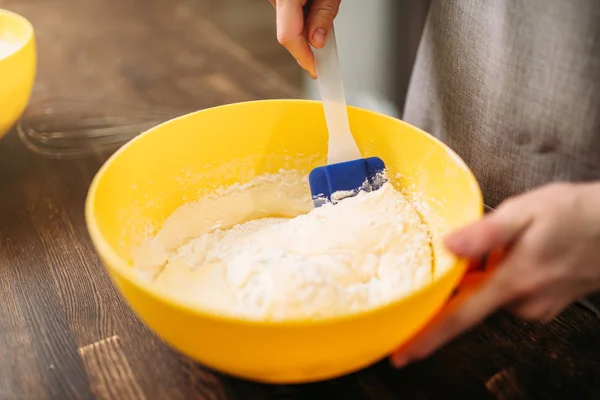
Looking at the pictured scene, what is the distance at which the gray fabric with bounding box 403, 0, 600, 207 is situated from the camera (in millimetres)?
707

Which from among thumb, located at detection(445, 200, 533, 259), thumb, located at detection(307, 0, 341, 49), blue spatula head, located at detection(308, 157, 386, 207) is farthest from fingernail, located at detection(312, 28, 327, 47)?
thumb, located at detection(445, 200, 533, 259)

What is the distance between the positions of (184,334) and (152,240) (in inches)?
10.2

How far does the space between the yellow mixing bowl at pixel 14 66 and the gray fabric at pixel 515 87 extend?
64cm

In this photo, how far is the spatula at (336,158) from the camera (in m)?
0.80

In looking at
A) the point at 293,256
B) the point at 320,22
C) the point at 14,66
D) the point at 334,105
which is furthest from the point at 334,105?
the point at 14,66

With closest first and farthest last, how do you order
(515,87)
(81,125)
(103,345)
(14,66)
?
(103,345) → (515,87) → (14,66) → (81,125)

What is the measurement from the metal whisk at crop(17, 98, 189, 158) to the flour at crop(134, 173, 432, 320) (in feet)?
1.25

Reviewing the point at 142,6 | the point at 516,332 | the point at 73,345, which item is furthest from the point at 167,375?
the point at 142,6

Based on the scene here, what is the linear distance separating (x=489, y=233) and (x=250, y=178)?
Result: 17.2 inches

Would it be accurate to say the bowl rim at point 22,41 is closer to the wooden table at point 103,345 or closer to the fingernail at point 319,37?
the wooden table at point 103,345

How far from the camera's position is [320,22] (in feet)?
2.65

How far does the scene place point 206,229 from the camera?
828 millimetres

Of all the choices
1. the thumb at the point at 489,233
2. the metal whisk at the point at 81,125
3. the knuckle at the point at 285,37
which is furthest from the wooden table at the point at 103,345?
the knuckle at the point at 285,37

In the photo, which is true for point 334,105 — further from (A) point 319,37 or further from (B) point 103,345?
(B) point 103,345
